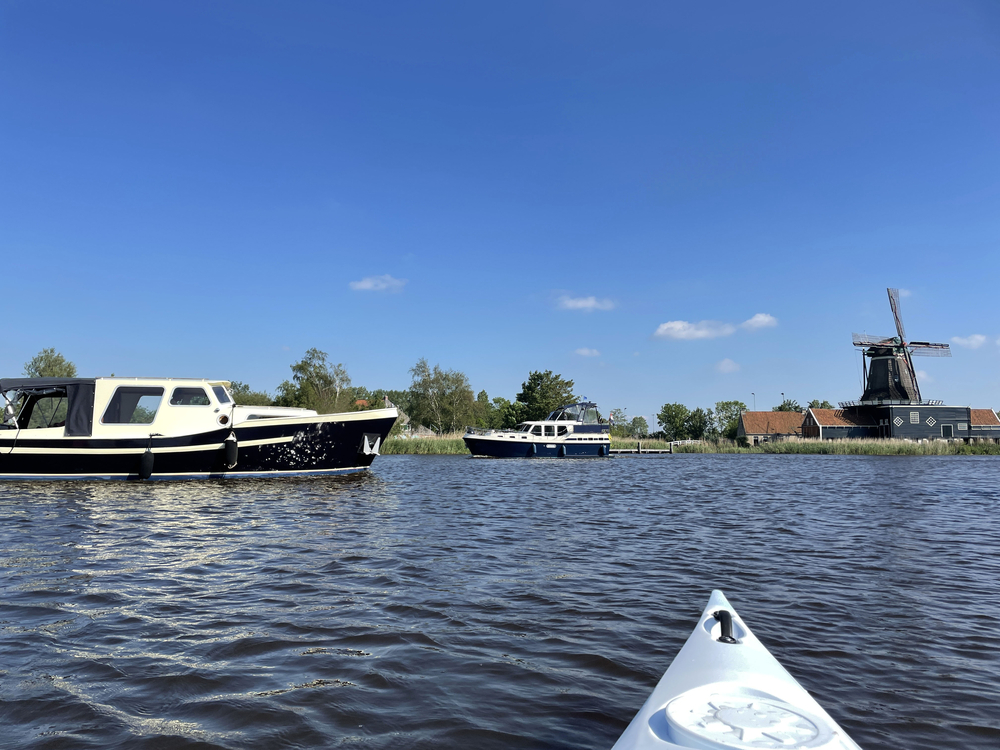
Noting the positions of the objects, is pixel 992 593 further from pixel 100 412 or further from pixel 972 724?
pixel 100 412

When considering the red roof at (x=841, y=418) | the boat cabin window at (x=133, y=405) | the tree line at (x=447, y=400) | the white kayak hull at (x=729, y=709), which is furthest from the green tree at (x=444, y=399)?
the white kayak hull at (x=729, y=709)

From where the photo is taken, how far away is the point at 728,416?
102 metres

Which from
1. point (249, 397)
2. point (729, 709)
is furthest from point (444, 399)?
point (729, 709)

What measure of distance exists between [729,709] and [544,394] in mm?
75818

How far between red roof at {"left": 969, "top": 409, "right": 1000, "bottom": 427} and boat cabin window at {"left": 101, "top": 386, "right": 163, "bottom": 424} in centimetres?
8063

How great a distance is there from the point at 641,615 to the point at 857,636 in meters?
1.72

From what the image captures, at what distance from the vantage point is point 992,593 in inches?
245

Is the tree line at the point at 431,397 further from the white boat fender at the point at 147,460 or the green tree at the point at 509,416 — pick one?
the white boat fender at the point at 147,460

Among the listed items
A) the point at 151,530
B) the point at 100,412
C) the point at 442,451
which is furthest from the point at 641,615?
the point at 442,451

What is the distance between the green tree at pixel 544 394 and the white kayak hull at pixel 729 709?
2898 inches

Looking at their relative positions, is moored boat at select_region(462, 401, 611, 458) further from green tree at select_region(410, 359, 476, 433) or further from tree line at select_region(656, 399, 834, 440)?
tree line at select_region(656, 399, 834, 440)

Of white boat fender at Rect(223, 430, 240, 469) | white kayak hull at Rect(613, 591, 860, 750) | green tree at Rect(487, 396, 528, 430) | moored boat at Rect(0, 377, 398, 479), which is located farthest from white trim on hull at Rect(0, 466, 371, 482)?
green tree at Rect(487, 396, 528, 430)

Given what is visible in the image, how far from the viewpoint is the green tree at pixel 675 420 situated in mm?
88806

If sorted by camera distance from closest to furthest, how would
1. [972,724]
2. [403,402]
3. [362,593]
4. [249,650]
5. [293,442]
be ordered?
[972,724], [249,650], [362,593], [293,442], [403,402]
